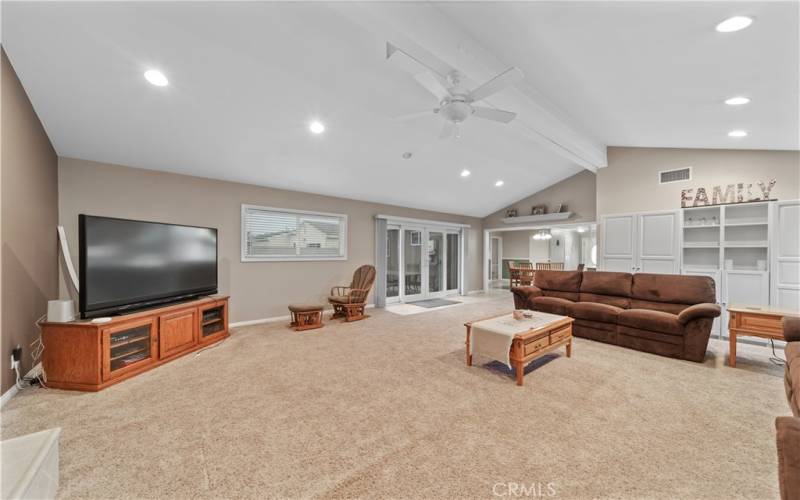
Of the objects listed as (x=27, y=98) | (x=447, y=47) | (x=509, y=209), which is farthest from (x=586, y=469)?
(x=509, y=209)

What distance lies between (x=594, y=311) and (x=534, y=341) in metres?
1.77

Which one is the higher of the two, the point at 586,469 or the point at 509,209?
the point at 509,209

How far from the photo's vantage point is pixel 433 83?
2.70 metres

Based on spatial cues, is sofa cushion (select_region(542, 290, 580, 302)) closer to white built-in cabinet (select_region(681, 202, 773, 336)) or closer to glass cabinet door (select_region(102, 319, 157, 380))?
white built-in cabinet (select_region(681, 202, 773, 336))

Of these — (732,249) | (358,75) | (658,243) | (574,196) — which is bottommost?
(732,249)

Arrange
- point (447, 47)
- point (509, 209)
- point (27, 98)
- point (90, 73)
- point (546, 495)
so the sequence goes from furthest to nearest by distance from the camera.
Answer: point (509, 209), point (27, 98), point (90, 73), point (447, 47), point (546, 495)

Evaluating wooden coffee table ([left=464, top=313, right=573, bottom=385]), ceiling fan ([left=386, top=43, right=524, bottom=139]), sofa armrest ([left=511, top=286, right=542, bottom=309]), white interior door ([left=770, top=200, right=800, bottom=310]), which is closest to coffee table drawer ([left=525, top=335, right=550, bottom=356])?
wooden coffee table ([left=464, top=313, right=573, bottom=385])

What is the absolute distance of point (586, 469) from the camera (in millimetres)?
1837

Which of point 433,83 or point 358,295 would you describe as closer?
point 433,83

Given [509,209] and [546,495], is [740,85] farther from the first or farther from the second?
[509,209]

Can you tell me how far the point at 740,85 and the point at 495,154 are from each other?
10.5 feet

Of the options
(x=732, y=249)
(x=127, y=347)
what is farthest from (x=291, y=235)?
(x=732, y=249)

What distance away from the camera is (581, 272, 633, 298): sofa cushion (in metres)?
4.64

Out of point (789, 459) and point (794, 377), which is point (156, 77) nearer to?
point (789, 459)
